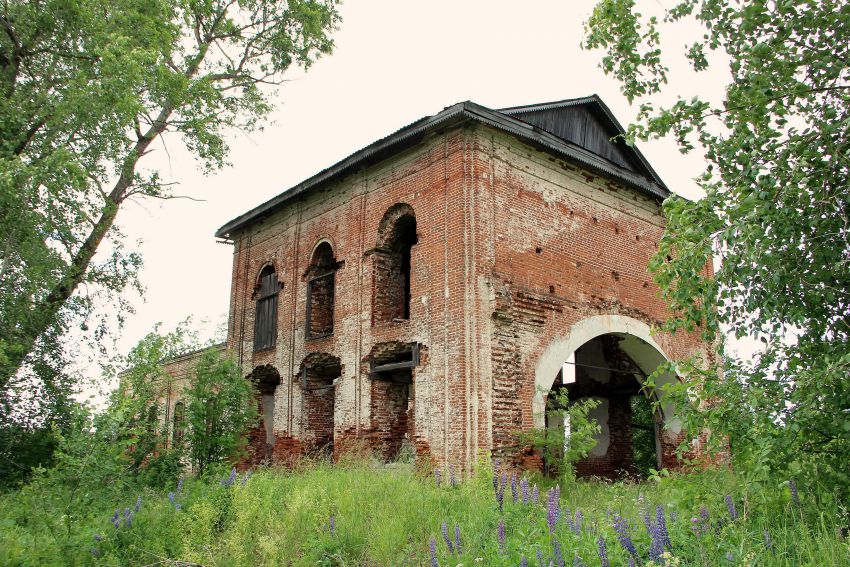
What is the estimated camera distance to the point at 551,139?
13.1 metres

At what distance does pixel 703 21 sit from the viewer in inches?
245

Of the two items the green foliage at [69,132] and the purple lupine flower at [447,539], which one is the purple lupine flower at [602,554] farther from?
the green foliage at [69,132]

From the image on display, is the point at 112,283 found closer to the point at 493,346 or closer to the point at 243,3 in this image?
the point at 243,3

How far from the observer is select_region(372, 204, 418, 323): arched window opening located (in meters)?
13.4

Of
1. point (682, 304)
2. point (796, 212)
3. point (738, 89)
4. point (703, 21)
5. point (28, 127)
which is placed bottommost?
point (682, 304)

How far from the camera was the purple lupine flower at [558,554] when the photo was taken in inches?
188

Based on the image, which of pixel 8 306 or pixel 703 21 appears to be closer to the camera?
pixel 703 21

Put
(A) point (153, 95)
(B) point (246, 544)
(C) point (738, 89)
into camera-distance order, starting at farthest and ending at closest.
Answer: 1. (A) point (153, 95)
2. (B) point (246, 544)
3. (C) point (738, 89)

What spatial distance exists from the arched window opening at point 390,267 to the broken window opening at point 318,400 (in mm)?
1929

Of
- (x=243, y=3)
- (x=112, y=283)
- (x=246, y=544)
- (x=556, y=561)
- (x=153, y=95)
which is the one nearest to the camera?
(x=556, y=561)

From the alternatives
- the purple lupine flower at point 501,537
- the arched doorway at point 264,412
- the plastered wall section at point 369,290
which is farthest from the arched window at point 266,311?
the purple lupine flower at point 501,537

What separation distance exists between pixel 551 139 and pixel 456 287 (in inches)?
148

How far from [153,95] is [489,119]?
6.56 m

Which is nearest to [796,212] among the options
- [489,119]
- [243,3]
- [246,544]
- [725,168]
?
[725,168]
